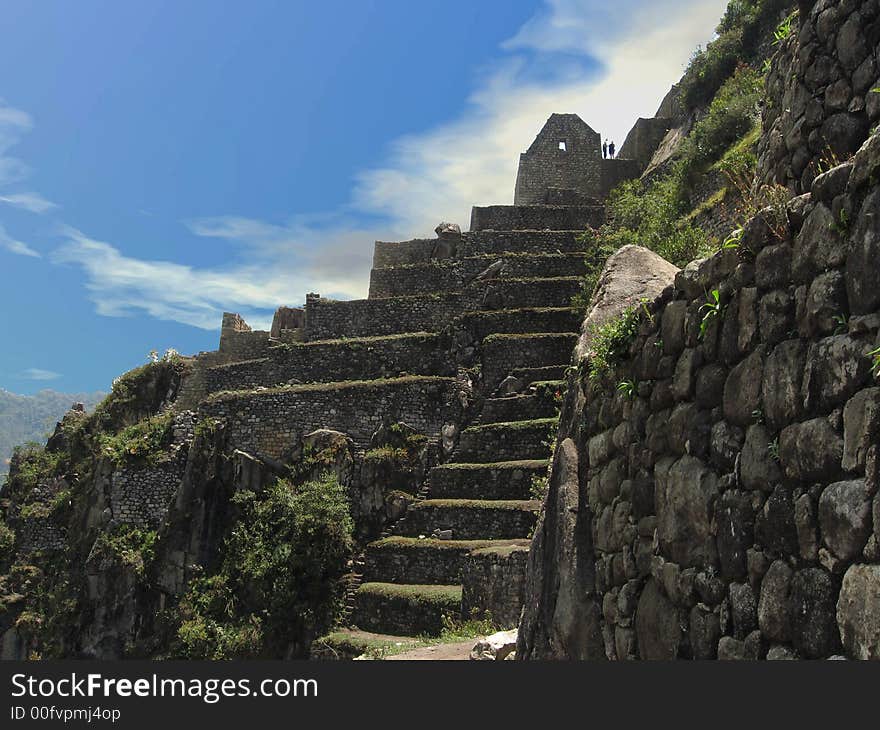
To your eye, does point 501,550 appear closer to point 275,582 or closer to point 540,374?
point 275,582

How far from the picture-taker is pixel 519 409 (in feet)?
69.2

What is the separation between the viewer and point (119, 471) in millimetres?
23750

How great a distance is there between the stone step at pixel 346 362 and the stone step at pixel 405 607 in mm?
8023

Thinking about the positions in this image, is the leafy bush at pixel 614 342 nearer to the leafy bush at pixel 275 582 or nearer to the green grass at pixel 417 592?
the green grass at pixel 417 592

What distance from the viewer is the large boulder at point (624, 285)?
296 inches

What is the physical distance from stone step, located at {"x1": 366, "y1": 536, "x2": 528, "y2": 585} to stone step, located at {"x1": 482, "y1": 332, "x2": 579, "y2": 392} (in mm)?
5863

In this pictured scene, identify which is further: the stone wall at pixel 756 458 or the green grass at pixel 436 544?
the green grass at pixel 436 544

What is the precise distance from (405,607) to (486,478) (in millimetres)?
3875

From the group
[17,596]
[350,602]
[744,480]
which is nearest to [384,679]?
[744,480]

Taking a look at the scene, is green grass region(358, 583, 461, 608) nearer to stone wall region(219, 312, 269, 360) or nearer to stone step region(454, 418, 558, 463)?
stone step region(454, 418, 558, 463)

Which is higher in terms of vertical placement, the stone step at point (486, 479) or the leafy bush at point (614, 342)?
the leafy bush at point (614, 342)

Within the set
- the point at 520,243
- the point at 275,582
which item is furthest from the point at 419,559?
the point at 520,243

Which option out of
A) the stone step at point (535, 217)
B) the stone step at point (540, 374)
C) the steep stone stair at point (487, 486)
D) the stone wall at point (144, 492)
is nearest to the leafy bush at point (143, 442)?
the stone wall at point (144, 492)

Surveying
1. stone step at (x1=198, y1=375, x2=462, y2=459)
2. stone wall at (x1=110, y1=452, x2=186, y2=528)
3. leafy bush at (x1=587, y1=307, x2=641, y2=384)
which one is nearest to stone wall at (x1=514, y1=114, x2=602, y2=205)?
stone step at (x1=198, y1=375, x2=462, y2=459)
